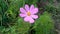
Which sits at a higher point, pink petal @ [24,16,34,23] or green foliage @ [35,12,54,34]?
pink petal @ [24,16,34,23]

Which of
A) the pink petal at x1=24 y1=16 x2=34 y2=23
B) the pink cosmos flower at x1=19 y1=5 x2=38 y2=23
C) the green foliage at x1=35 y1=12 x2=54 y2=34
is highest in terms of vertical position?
the pink cosmos flower at x1=19 y1=5 x2=38 y2=23

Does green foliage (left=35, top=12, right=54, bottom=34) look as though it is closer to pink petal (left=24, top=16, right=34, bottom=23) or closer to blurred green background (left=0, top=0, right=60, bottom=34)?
blurred green background (left=0, top=0, right=60, bottom=34)

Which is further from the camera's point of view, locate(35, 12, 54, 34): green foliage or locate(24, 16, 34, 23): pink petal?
locate(35, 12, 54, 34): green foliage

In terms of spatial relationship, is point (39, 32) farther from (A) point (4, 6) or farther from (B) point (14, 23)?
(A) point (4, 6)

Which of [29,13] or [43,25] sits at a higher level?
[29,13]

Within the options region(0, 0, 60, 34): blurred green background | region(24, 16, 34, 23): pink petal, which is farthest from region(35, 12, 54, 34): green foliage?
region(24, 16, 34, 23): pink petal
